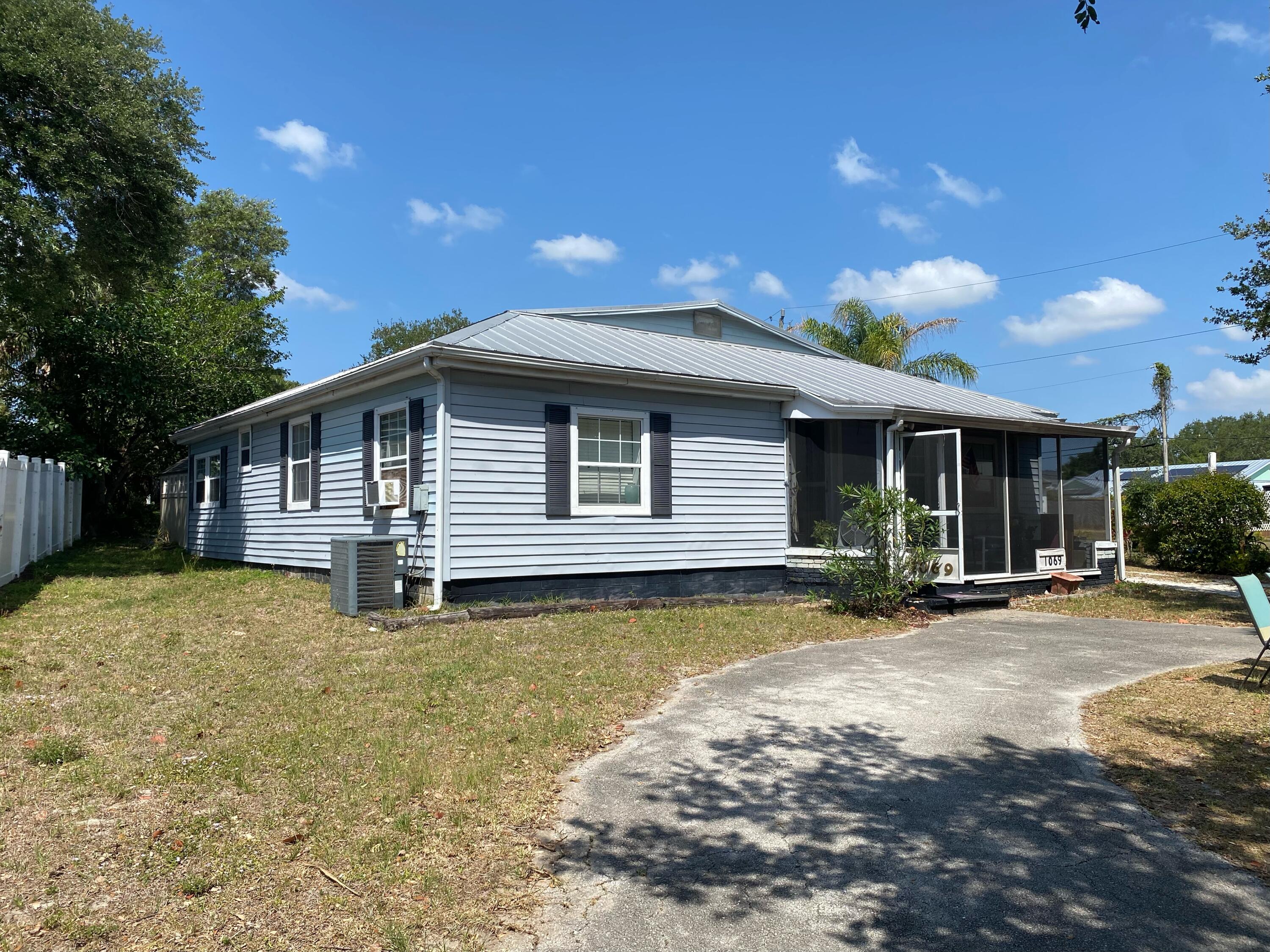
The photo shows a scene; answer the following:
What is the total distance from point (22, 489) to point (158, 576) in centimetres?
240

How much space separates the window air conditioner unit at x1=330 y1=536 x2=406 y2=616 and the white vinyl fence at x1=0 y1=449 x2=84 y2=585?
4906 mm

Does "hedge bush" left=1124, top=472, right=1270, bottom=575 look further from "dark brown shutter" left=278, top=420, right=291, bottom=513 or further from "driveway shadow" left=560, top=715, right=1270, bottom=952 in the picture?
"dark brown shutter" left=278, top=420, right=291, bottom=513

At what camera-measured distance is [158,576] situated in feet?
46.2

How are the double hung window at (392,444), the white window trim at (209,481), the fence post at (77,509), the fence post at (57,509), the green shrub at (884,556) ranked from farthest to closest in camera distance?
the fence post at (77,509), the white window trim at (209,481), the fence post at (57,509), the double hung window at (392,444), the green shrub at (884,556)

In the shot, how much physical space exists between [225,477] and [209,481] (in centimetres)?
136

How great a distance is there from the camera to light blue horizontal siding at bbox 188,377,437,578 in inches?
415

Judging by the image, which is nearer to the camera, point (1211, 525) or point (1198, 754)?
point (1198, 754)

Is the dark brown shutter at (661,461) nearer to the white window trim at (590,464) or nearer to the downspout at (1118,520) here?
the white window trim at (590,464)

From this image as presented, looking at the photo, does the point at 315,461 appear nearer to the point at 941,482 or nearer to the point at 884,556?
the point at 884,556

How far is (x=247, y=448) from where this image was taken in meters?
15.9

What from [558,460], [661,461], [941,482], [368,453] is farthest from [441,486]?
[941,482]

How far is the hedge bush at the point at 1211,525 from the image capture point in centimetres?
1719

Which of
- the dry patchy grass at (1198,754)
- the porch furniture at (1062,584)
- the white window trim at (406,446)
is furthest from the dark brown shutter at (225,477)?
the dry patchy grass at (1198,754)

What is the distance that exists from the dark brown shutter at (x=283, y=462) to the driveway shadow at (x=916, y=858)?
11.2 metres
